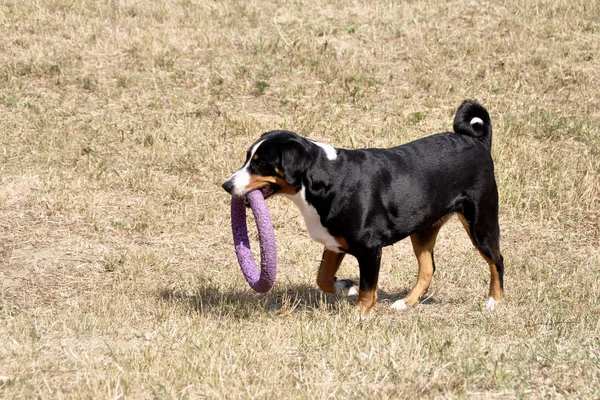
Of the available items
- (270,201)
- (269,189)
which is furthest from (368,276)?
(270,201)

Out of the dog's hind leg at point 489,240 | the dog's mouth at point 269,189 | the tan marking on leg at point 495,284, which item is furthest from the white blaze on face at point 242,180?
the tan marking on leg at point 495,284

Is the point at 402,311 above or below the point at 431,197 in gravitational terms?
below

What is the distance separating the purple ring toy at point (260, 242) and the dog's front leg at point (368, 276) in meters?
0.66

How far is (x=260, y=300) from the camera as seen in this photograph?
7422 mm

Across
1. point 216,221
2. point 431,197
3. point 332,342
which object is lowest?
point 216,221

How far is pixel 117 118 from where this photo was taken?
457 inches

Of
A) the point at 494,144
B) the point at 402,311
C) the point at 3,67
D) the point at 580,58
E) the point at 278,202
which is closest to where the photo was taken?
the point at 402,311

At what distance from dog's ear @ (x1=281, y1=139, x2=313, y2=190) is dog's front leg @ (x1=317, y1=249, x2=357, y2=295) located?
0.85m

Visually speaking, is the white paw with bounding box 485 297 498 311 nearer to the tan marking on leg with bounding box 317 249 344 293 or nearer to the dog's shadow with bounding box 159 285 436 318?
the dog's shadow with bounding box 159 285 436 318

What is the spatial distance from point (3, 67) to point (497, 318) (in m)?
8.43

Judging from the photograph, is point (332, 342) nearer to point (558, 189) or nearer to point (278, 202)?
point (278, 202)

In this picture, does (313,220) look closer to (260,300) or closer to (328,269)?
(328,269)

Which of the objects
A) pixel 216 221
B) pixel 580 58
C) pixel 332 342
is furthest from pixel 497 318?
pixel 580 58

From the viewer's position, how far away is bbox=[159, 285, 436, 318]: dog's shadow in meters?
6.98
